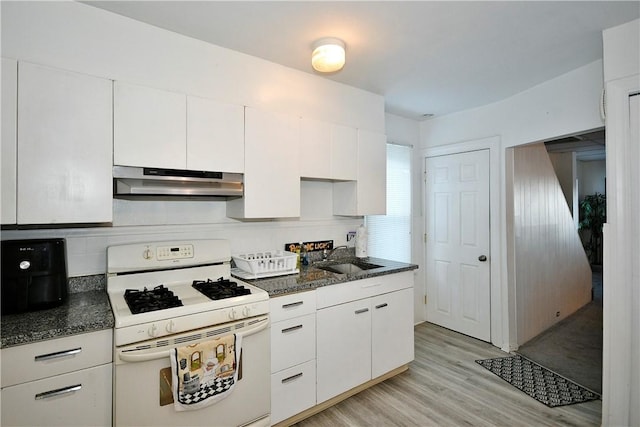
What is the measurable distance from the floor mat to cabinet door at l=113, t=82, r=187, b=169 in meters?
3.06

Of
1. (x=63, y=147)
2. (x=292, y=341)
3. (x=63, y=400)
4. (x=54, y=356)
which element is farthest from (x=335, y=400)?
(x=63, y=147)

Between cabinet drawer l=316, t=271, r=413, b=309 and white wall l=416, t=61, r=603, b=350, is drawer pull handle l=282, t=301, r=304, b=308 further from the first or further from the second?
white wall l=416, t=61, r=603, b=350

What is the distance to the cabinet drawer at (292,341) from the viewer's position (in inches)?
79.1

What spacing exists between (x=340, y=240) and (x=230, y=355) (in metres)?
1.71

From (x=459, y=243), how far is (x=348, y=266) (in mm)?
1494

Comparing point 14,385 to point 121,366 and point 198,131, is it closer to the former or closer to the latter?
point 121,366

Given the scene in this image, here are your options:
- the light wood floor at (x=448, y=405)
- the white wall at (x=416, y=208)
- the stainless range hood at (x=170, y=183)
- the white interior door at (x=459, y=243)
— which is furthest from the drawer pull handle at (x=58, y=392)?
the white interior door at (x=459, y=243)

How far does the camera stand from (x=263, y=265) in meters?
2.32

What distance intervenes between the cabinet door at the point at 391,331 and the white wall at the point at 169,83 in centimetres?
88

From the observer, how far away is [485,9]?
177cm

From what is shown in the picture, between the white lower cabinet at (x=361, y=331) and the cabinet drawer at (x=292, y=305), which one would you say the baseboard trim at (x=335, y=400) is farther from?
the cabinet drawer at (x=292, y=305)

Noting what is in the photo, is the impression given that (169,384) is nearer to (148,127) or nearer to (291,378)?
(291,378)

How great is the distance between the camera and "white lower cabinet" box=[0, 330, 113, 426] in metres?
1.32

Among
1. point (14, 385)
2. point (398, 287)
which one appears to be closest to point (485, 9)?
point (398, 287)
